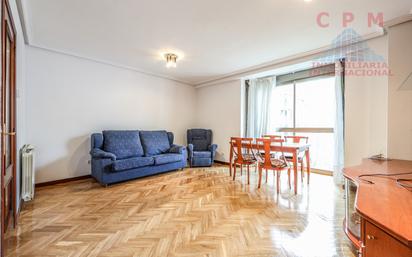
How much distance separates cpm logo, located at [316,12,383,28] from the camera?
2271 mm

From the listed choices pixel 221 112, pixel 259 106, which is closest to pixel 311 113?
pixel 259 106

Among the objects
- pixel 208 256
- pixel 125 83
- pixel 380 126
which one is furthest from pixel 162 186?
pixel 380 126

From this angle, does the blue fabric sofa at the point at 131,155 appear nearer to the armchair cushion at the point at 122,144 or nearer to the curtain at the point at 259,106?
the armchair cushion at the point at 122,144

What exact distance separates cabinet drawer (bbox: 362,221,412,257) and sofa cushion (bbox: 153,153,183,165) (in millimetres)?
3371

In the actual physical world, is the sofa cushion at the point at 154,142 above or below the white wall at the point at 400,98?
below

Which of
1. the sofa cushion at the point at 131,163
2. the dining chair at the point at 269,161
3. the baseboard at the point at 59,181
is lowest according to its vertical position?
the baseboard at the point at 59,181

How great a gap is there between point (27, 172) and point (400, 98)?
473 centimetres

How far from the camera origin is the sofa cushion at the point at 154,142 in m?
4.15

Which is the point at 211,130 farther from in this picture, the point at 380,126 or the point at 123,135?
the point at 380,126

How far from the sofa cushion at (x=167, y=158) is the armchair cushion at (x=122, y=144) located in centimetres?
47

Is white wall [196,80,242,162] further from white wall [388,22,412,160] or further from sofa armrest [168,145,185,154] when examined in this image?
white wall [388,22,412,160]

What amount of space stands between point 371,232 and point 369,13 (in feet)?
8.81

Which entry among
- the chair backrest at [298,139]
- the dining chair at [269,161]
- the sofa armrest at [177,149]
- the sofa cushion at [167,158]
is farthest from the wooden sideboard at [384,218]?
the sofa armrest at [177,149]

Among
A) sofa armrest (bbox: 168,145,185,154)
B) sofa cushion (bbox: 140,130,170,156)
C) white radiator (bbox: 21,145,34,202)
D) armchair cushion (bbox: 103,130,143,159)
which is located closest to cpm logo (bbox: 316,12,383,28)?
sofa armrest (bbox: 168,145,185,154)
